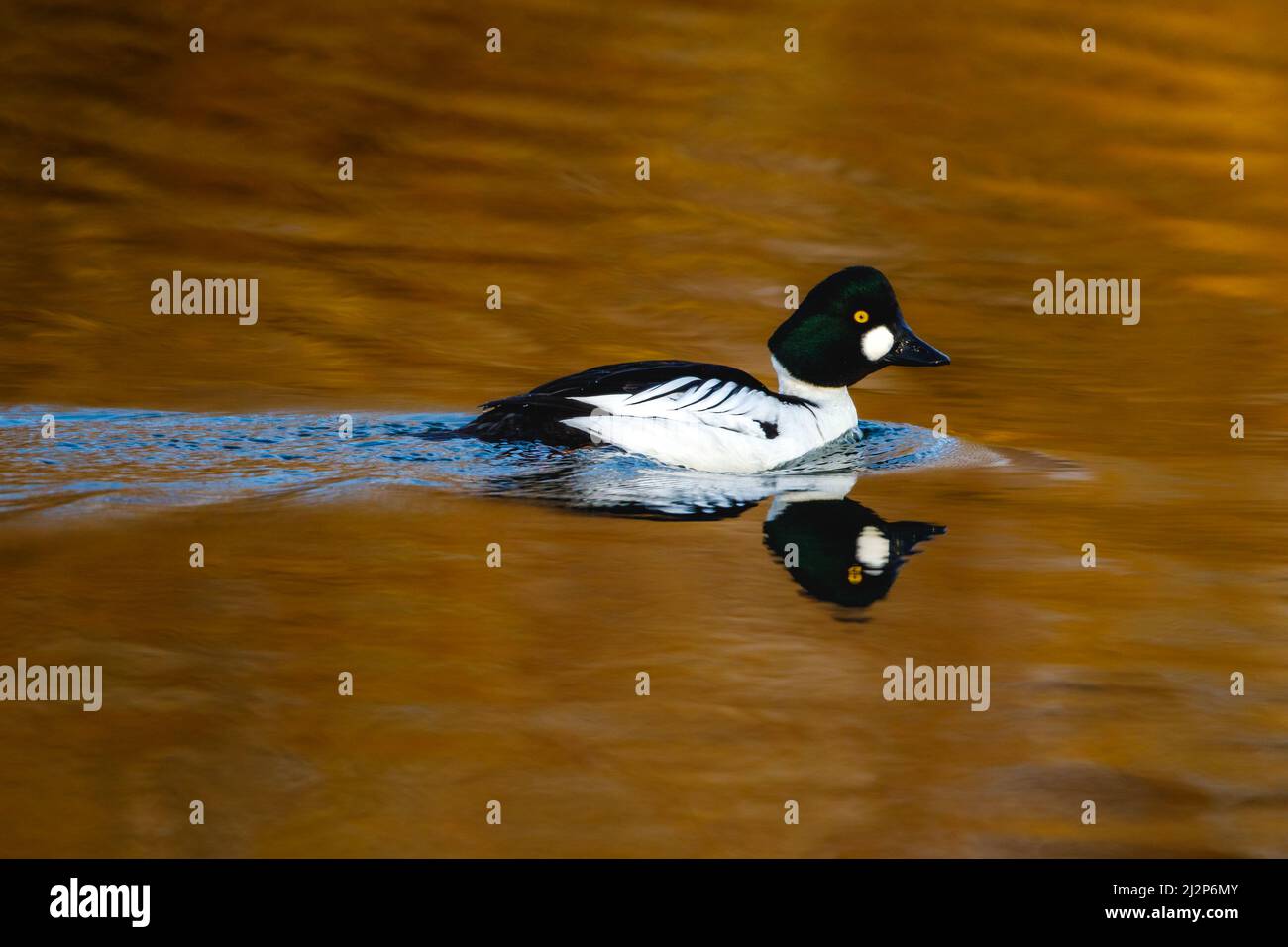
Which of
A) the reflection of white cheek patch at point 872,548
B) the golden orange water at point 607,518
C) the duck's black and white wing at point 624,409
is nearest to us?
the golden orange water at point 607,518

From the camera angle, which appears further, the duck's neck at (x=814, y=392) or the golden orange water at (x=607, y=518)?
the duck's neck at (x=814, y=392)

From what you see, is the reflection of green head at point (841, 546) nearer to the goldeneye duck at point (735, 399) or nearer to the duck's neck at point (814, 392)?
the goldeneye duck at point (735, 399)

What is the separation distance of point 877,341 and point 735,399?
1.06 m

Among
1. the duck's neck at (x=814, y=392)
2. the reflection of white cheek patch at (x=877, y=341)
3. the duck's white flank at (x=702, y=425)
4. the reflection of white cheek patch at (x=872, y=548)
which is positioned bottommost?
the reflection of white cheek patch at (x=872, y=548)

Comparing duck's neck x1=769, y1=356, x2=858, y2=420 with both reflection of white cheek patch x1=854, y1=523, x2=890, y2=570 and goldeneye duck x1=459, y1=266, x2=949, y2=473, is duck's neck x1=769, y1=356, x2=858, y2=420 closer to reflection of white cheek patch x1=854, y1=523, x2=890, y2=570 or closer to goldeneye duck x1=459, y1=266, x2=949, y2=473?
goldeneye duck x1=459, y1=266, x2=949, y2=473

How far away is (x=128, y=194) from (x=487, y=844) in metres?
9.94

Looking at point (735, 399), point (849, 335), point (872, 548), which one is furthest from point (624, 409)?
point (872, 548)

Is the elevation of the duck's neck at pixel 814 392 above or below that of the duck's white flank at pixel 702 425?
above

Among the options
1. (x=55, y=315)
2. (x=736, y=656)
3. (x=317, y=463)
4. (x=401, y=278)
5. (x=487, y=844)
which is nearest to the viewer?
(x=487, y=844)

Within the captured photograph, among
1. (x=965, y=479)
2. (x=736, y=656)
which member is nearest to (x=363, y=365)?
(x=965, y=479)

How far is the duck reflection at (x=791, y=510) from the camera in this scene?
21.1 ft

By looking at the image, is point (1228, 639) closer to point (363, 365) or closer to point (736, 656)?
point (736, 656)

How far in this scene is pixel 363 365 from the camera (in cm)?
986

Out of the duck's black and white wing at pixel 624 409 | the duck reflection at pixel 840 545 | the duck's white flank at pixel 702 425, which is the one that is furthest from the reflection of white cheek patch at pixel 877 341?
the duck reflection at pixel 840 545
